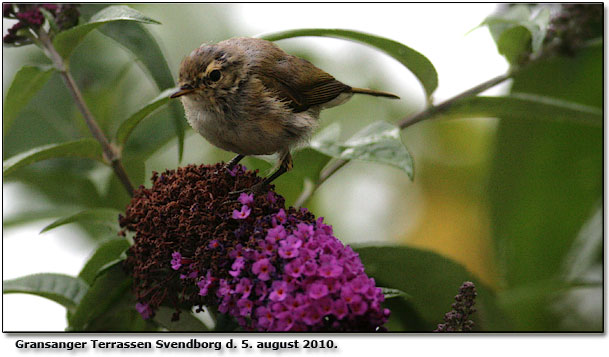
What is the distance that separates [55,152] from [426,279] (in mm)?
1244

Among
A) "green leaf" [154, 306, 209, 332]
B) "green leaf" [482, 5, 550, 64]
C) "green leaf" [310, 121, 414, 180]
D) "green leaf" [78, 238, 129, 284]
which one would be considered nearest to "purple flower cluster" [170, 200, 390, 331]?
"green leaf" [310, 121, 414, 180]

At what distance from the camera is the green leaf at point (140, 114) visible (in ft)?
6.36

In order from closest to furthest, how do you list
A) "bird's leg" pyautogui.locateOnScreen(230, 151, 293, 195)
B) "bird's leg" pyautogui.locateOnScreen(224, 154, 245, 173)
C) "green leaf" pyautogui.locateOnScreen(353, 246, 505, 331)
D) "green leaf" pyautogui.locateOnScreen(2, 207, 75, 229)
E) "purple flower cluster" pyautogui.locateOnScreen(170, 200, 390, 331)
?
"purple flower cluster" pyautogui.locateOnScreen(170, 200, 390, 331) → "bird's leg" pyautogui.locateOnScreen(230, 151, 293, 195) → "bird's leg" pyautogui.locateOnScreen(224, 154, 245, 173) → "green leaf" pyautogui.locateOnScreen(353, 246, 505, 331) → "green leaf" pyautogui.locateOnScreen(2, 207, 75, 229)

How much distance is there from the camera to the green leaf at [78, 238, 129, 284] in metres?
2.05

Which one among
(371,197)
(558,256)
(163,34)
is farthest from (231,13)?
(558,256)

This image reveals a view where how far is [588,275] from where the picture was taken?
10.1ft

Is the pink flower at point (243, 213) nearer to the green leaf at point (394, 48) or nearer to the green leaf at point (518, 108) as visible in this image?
the green leaf at point (394, 48)

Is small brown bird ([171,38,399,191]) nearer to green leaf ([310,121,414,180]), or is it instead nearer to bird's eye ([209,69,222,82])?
bird's eye ([209,69,222,82])

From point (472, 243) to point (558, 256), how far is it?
553 millimetres

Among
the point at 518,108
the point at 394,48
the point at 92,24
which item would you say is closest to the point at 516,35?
the point at 518,108

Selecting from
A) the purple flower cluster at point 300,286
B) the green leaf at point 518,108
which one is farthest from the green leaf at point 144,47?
the green leaf at point 518,108

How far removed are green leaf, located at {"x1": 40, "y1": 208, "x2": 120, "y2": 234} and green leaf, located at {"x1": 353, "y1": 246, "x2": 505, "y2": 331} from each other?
2.64 ft

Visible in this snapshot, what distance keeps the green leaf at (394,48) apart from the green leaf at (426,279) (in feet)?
1.86
